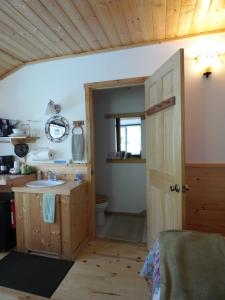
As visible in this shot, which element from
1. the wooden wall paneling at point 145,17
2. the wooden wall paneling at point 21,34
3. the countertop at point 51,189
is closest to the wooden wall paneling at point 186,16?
the wooden wall paneling at point 145,17

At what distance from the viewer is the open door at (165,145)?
5.43ft

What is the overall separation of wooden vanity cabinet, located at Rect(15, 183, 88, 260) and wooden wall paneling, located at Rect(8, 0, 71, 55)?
67.2 inches

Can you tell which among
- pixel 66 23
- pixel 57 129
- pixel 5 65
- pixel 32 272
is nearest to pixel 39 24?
pixel 66 23

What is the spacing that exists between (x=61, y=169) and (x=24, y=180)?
49 centimetres

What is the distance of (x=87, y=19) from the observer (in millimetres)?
1884

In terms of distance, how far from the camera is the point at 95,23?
6.39 feet

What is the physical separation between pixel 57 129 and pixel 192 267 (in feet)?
7.43

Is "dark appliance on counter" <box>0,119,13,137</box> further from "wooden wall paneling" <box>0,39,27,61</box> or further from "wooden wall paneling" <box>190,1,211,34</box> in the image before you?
"wooden wall paneling" <box>190,1,211,34</box>

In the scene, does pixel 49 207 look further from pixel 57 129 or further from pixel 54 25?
pixel 54 25

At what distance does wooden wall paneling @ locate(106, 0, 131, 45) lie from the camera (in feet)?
5.59

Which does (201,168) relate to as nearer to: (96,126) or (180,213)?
(180,213)

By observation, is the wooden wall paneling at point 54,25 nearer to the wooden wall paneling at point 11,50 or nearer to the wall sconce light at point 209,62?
the wooden wall paneling at point 11,50

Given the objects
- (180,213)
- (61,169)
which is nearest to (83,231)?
(61,169)

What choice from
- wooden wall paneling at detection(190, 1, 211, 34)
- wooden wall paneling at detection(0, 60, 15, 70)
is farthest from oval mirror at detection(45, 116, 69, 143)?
wooden wall paneling at detection(190, 1, 211, 34)
